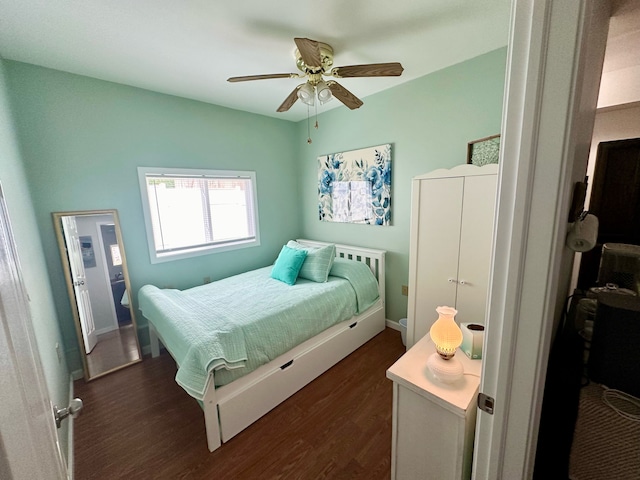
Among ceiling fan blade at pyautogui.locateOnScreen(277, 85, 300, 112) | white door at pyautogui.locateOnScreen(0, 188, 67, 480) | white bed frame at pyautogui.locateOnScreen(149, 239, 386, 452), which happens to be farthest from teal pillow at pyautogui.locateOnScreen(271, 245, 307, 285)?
white door at pyautogui.locateOnScreen(0, 188, 67, 480)

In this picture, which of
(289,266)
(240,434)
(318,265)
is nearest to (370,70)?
(318,265)

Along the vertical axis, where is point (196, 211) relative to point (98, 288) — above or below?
above

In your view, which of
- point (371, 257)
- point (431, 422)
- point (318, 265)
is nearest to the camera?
point (431, 422)

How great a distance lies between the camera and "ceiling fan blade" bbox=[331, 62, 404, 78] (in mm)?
1574

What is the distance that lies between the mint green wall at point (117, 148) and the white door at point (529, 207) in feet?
9.61

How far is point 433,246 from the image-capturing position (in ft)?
6.72

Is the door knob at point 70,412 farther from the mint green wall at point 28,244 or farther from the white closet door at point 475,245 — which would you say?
the white closet door at point 475,245

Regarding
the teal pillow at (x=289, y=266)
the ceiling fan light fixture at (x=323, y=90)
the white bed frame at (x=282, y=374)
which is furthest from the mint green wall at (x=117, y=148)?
the ceiling fan light fixture at (x=323, y=90)

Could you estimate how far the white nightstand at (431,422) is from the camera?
1.00m

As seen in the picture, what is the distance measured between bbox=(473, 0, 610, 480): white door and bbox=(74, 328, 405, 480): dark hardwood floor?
1.12 m

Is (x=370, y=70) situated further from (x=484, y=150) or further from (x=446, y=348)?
(x=446, y=348)

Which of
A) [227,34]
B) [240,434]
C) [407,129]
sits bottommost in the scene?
[240,434]

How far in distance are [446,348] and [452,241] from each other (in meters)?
1.05

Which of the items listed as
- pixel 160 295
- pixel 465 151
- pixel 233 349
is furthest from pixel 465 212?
pixel 160 295
